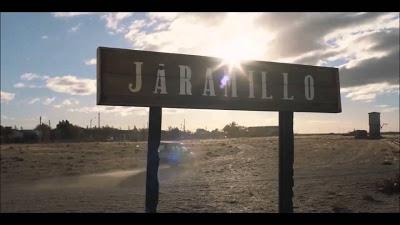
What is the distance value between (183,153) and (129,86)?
23695 millimetres

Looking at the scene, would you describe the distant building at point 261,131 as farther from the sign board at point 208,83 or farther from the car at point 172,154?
the sign board at point 208,83

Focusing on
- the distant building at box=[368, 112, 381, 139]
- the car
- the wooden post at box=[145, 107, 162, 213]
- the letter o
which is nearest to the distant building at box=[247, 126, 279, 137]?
the distant building at box=[368, 112, 381, 139]

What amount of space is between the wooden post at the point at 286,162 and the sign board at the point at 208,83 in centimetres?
16

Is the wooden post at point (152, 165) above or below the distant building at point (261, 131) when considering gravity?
below

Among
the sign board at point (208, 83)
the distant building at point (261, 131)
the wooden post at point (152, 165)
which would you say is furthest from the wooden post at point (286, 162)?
the distant building at point (261, 131)

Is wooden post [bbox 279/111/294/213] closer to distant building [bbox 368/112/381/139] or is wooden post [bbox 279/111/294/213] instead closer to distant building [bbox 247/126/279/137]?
distant building [bbox 368/112/381/139]

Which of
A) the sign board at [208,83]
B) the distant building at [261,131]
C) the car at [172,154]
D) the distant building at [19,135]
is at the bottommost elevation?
the car at [172,154]

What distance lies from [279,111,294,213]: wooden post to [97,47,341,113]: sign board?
0.16 meters

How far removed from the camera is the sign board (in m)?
4.22

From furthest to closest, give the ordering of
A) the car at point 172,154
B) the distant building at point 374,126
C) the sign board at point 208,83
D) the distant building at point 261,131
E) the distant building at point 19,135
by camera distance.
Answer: the distant building at point 261,131 < the distant building at point 19,135 < the distant building at point 374,126 < the car at point 172,154 < the sign board at point 208,83

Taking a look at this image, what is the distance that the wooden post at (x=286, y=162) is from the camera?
16.5 ft
